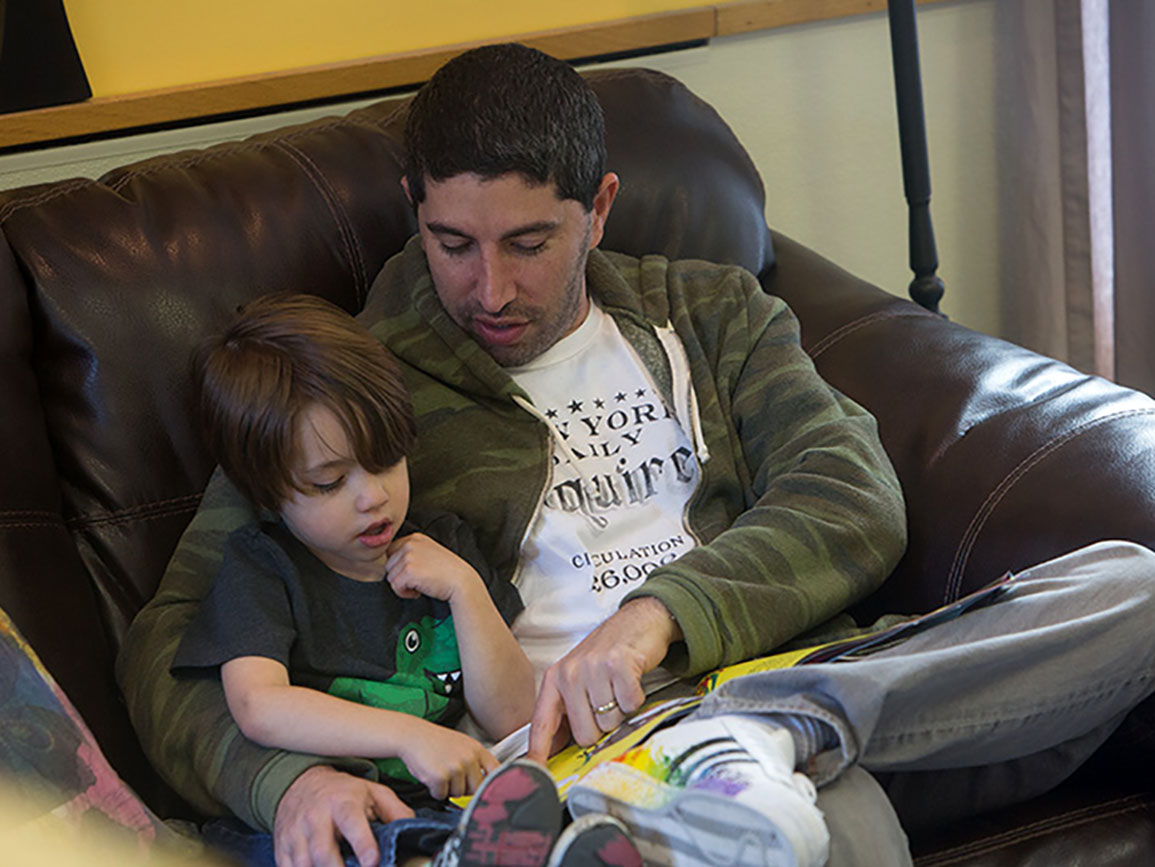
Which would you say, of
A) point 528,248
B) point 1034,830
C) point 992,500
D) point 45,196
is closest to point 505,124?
Result: point 528,248

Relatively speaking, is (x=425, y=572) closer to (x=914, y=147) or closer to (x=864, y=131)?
(x=914, y=147)

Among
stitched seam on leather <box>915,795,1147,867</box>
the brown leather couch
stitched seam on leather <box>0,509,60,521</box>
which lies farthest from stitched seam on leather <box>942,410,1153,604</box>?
stitched seam on leather <box>0,509,60,521</box>

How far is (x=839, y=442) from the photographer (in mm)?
1422

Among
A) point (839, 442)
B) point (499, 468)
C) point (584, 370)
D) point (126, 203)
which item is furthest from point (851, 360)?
point (126, 203)

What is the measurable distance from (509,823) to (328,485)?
41 cm

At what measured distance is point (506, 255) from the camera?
139cm

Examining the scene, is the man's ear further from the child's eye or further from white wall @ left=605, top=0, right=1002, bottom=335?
white wall @ left=605, top=0, right=1002, bottom=335

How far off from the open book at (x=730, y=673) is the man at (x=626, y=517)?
0.01 metres

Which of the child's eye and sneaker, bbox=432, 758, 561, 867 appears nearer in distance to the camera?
sneaker, bbox=432, 758, 561, 867

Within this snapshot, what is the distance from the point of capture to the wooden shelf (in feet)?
5.84

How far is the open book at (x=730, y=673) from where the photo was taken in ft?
3.62

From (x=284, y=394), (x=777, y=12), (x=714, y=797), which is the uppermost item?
(x=777, y=12)

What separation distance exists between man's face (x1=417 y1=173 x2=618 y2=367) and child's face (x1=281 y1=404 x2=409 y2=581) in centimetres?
24

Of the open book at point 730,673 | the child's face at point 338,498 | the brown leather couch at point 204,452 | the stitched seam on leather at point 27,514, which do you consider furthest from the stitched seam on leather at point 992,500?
the stitched seam on leather at point 27,514
